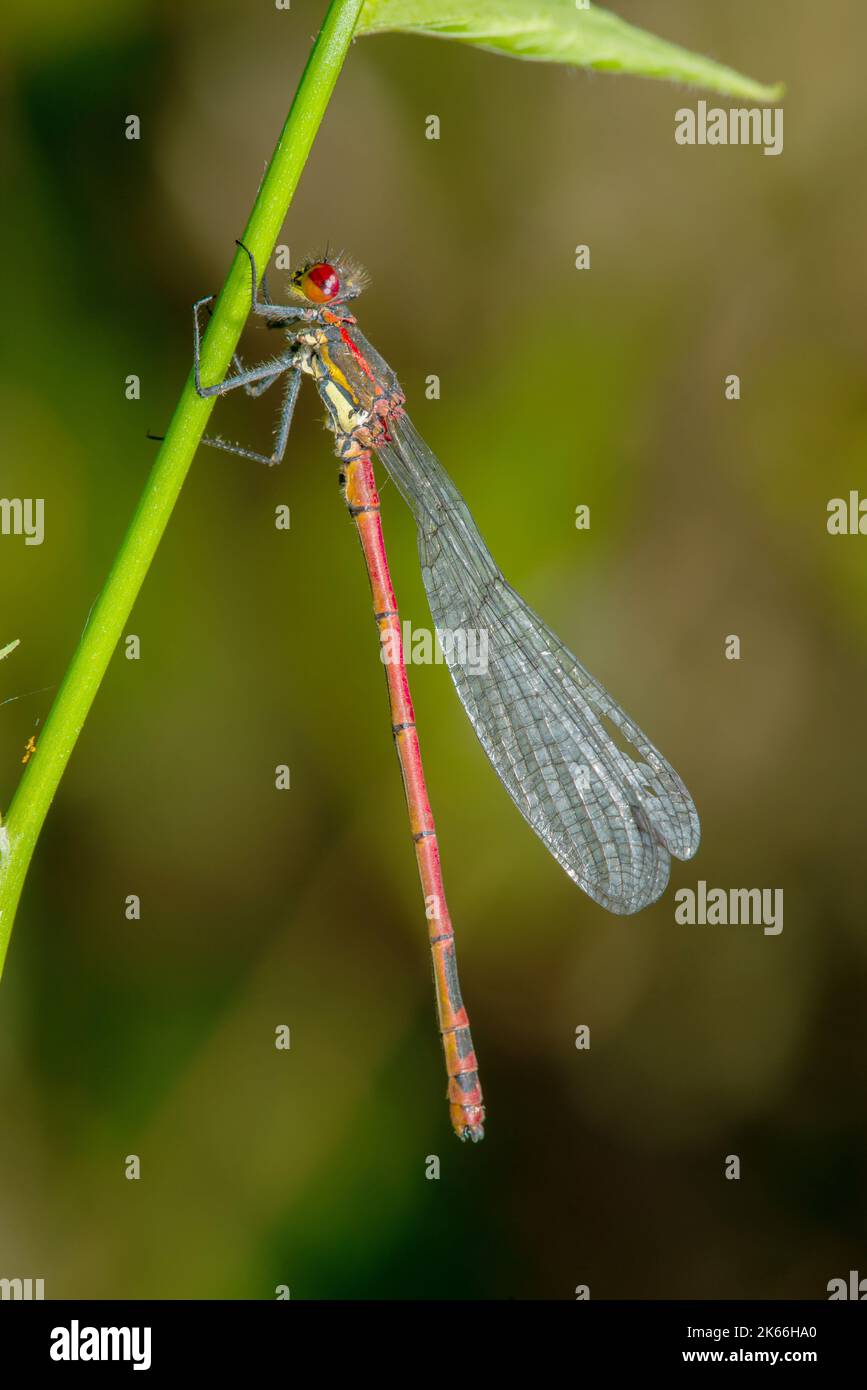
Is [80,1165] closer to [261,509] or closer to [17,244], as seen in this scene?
[261,509]

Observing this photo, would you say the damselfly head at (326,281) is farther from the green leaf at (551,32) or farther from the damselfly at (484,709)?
the green leaf at (551,32)

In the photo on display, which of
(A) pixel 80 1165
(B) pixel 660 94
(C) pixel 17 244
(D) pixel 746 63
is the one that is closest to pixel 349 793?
(A) pixel 80 1165

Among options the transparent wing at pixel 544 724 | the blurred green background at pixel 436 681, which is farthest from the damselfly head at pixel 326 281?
the blurred green background at pixel 436 681

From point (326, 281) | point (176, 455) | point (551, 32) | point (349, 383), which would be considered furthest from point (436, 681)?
point (551, 32)

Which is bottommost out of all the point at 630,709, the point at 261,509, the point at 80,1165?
the point at 80,1165

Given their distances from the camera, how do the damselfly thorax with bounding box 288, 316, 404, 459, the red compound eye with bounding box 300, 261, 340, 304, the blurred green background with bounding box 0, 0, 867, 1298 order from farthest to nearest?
the blurred green background with bounding box 0, 0, 867, 1298
the damselfly thorax with bounding box 288, 316, 404, 459
the red compound eye with bounding box 300, 261, 340, 304

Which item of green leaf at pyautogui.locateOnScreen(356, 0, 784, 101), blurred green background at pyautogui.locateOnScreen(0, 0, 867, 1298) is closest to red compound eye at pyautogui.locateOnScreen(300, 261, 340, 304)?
blurred green background at pyautogui.locateOnScreen(0, 0, 867, 1298)

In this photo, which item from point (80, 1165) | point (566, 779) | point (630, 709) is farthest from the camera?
point (630, 709)

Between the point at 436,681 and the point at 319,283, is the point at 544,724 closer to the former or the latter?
the point at 436,681

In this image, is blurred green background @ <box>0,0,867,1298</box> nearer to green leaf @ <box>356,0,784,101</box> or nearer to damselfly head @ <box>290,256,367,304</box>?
damselfly head @ <box>290,256,367,304</box>
